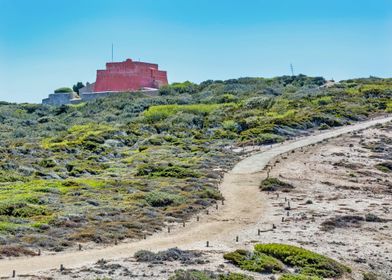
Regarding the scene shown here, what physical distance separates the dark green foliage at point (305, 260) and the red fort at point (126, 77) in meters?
82.8

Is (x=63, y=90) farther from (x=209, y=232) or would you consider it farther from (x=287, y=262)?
(x=287, y=262)

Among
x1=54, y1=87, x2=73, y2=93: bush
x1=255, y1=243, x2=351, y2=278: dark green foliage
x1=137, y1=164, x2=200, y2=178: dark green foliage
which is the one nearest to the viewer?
x1=255, y1=243, x2=351, y2=278: dark green foliage

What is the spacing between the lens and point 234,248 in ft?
69.3

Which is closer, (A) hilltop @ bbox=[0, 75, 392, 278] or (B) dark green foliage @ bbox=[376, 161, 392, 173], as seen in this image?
(A) hilltop @ bbox=[0, 75, 392, 278]

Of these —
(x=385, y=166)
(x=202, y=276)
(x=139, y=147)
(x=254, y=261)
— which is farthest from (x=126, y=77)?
(x=202, y=276)

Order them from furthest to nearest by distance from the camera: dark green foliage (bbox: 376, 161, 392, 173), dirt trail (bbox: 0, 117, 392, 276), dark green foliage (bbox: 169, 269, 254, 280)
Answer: dark green foliage (bbox: 376, 161, 392, 173) < dirt trail (bbox: 0, 117, 392, 276) < dark green foliage (bbox: 169, 269, 254, 280)

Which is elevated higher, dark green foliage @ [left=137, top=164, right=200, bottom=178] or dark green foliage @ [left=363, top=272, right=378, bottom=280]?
dark green foliage @ [left=137, top=164, right=200, bottom=178]

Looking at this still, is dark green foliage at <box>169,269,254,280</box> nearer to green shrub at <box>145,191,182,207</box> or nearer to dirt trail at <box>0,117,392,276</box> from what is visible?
dirt trail at <box>0,117,392,276</box>

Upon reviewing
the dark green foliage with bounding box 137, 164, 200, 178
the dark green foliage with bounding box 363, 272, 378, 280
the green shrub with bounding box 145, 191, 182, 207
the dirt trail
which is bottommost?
the dark green foliage with bounding box 363, 272, 378, 280

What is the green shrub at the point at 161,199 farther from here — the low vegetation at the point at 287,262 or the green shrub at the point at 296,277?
the green shrub at the point at 296,277

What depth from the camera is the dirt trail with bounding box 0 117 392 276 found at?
18.8m

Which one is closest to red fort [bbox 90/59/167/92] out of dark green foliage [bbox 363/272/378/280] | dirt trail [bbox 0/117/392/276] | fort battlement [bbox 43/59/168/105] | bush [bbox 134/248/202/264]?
fort battlement [bbox 43/59/168/105]

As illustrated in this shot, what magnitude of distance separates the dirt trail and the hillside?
41.7 inches

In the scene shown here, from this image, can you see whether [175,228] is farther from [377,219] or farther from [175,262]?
[377,219]
